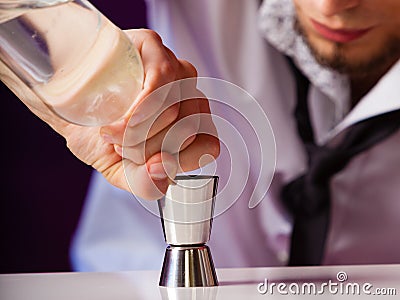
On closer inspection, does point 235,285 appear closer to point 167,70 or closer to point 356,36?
point 167,70

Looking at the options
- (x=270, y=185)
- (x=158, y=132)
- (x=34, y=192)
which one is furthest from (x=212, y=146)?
(x=34, y=192)

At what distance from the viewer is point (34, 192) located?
1281 mm

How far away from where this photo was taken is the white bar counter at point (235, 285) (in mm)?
612

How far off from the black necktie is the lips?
0.22 ft

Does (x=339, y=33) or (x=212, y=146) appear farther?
(x=339, y=33)

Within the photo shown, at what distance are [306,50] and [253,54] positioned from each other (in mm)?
78

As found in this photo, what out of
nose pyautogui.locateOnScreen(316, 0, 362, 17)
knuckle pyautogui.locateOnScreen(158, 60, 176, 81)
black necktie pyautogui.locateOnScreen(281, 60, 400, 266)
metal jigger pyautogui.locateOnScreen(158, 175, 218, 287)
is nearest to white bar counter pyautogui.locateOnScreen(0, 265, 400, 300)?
metal jigger pyautogui.locateOnScreen(158, 175, 218, 287)

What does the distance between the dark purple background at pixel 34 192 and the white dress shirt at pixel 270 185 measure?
0.04 metres

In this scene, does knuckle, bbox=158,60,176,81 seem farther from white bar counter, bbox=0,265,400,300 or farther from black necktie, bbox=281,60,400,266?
black necktie, bbox=281,60,400,266

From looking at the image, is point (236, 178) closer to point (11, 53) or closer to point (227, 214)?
point (11, 53)

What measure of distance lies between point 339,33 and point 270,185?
0.80ft

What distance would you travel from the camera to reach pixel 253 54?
3.95 feet

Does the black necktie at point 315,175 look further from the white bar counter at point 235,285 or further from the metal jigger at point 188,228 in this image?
the metal jigger at point 188,228

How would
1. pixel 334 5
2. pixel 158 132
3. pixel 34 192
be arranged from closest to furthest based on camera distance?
1. pixel 158 132
2. pixel 334 5
3. pixel 34 192
